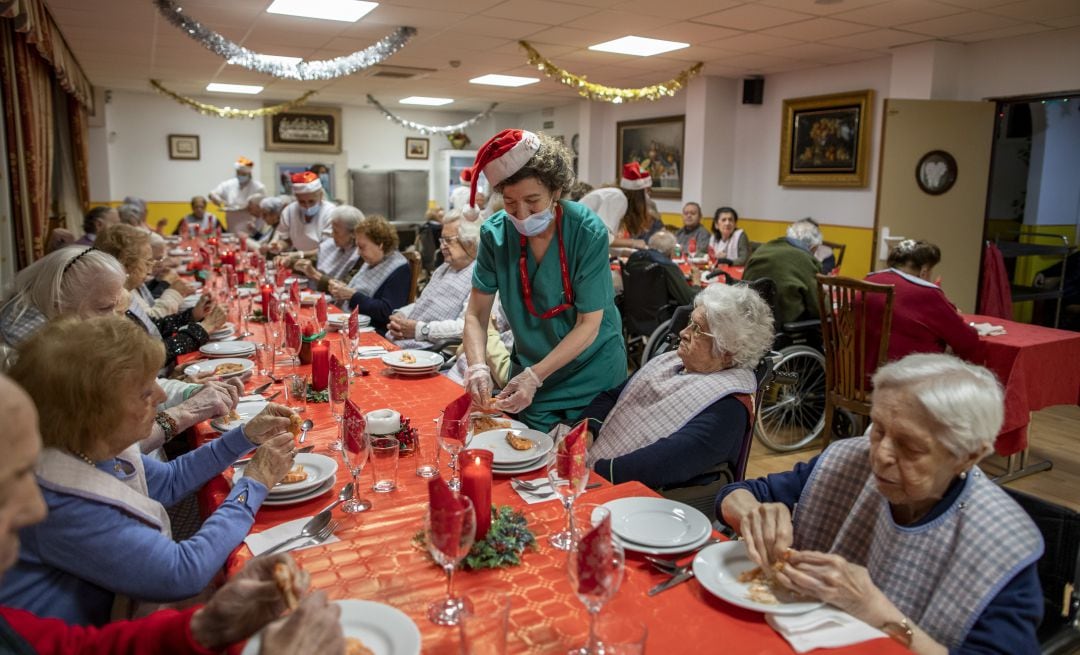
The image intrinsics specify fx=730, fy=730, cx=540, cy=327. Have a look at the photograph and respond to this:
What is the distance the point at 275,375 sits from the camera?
2752 millimetres

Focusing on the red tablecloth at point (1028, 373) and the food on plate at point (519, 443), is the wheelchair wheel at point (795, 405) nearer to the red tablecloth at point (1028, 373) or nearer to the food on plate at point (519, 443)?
the red tablecloth at point (1028, 373)

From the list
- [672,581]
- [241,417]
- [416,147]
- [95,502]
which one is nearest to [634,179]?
[241,417]

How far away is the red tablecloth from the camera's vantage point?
3.48m

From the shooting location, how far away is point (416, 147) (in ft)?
47.0

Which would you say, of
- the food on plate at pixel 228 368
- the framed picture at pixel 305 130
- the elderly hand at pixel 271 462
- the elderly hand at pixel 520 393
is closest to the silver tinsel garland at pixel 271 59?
the food on plate at pixel 228 368

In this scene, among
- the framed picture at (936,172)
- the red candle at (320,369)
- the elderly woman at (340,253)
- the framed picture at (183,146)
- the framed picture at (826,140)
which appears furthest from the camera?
the framed picture at (183,146)

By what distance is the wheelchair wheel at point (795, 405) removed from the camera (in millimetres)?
4293

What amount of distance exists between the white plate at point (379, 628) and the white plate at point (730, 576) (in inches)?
19.7

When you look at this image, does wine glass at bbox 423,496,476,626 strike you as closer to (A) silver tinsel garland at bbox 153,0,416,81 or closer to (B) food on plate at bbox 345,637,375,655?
(B) food on plate at bbox 345,637,375,655

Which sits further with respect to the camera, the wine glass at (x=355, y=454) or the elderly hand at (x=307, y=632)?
the wine glass at (x=355, y=454)

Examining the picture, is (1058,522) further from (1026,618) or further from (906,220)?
(906,220)

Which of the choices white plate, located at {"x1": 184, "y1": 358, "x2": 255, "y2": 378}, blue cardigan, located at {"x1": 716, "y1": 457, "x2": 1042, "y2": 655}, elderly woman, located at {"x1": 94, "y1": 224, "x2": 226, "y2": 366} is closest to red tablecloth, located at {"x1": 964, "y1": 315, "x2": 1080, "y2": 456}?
blue cardigan, located at {"x1": 716, "y1": 457, "x2": 1042, "y2": 655}

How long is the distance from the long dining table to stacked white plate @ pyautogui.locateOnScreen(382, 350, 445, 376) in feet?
→ 3.01

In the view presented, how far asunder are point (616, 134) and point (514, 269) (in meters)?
9.12
